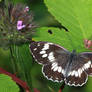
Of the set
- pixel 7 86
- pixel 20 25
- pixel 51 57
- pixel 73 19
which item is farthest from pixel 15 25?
pixel 7 86

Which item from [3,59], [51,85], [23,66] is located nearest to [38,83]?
[3,59]

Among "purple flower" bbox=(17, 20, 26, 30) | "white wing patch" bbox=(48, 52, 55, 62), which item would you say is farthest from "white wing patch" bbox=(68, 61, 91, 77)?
"purple flower" bbox=(17, 20, 26, 30)

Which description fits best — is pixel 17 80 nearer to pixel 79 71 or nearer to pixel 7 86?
pixel 7 86

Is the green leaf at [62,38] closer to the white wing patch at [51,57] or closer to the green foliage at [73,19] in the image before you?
the green foliage at [73,19]

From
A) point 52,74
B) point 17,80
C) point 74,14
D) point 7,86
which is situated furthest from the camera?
point 74,14

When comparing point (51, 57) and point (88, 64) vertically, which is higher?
point (51, 57)

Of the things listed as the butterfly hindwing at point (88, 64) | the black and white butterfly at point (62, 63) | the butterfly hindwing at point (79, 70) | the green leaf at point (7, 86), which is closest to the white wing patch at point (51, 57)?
the black and white butterfly at point (62, 63)

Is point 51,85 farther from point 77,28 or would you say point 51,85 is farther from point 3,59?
point 3,59
